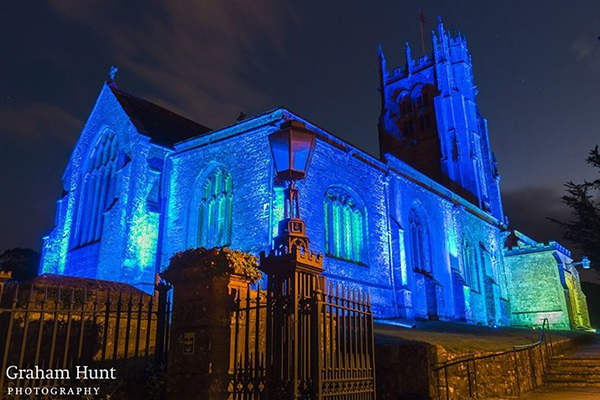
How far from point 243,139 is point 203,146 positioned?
6.76ft

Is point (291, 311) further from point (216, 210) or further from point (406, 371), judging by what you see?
point (216, 210)

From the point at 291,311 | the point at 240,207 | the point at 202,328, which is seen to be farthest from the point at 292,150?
the point at 240,207

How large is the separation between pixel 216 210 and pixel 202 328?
14049mm

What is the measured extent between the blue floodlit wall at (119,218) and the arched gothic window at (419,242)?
42.8 ft

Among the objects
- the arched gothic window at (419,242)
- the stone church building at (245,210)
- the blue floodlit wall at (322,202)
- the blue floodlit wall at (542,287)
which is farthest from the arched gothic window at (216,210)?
the blue floodlit wall at (542,287)

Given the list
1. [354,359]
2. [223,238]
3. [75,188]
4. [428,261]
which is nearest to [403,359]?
[354,359]

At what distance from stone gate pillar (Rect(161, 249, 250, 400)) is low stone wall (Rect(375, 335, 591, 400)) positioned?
3.88 metres

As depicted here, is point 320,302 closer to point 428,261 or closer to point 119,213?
point 119,213

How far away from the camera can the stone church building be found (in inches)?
744

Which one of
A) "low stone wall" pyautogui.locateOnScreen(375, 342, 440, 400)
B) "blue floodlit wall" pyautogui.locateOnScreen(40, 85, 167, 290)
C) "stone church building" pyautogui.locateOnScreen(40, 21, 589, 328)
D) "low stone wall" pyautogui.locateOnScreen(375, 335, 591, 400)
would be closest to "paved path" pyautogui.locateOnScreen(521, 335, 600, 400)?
"low stone wall" pyautogui.locateOnScreen(375, 335, 591, 400)

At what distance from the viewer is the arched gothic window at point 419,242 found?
2548cm

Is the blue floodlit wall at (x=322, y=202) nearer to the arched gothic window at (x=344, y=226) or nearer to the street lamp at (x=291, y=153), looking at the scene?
the arched gothic window at (x=344, y=226)

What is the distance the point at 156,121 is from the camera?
77.4ft

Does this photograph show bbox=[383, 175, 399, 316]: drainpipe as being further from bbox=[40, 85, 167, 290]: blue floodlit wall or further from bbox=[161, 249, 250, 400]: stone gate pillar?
bbox=[161, 249, 250, 400]: stone gate pillar
